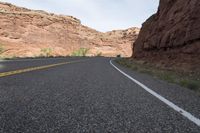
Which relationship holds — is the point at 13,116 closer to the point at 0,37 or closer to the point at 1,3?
the point at 0,37

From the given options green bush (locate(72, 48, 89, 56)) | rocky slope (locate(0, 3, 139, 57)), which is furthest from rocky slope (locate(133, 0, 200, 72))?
Answer: green bush (locate(72, 48, 89, 56))

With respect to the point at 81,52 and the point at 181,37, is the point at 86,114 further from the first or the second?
the point at 81,52

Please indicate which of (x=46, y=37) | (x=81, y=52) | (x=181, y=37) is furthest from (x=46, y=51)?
(x=181, y=37)

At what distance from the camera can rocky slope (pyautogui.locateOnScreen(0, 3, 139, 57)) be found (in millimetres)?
81562

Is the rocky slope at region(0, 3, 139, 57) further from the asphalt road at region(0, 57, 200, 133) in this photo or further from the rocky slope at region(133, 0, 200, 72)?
the asphalt road at region(0, 57, 200, 133)

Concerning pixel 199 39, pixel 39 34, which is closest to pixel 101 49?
pixel 39 34

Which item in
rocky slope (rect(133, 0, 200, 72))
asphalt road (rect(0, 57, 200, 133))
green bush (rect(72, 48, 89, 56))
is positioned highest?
rocky slope (rect(133, 0, 200, 72))

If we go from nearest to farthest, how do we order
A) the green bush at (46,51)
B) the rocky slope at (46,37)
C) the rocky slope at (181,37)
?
the rocky slope at (181,37), the rocky slope at (46,37), the green bush at (46,51)

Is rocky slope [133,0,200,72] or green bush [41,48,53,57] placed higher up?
rocky slope [133,0,200,72]

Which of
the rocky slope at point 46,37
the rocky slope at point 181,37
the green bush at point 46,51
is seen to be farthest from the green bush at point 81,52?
the rocky slope at point 181,37

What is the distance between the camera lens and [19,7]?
11681cm

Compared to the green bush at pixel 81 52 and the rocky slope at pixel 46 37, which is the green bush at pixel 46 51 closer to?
the rocky slope at pixel 46 37

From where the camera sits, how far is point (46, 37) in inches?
3723

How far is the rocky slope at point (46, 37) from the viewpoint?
268ft
